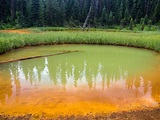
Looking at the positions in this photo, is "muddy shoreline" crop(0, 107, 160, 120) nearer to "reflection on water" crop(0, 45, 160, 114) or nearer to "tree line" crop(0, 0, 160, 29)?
"reflection on water" crop(0, 45, 160, 114)

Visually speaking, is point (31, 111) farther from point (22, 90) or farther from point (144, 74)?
point (144, 74)

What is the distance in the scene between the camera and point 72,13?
35.5 metres

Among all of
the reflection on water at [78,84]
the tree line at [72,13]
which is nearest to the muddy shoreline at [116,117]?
the reflection on water at [78,84]

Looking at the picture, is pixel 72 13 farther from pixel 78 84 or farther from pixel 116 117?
pixel 116 117

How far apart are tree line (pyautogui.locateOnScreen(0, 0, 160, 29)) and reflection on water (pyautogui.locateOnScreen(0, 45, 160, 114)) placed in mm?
20750

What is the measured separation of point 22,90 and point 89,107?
90.3 inches

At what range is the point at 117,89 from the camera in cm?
711

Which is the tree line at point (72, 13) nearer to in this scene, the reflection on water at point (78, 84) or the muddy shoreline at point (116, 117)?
the reflection on water at point (78, 84)

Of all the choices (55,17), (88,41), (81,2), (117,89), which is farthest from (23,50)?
(81,2)

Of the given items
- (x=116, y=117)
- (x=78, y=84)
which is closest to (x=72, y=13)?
(x=78, y=84)

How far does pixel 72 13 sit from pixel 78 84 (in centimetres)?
2910

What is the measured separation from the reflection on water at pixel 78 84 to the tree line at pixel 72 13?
68.1 feet

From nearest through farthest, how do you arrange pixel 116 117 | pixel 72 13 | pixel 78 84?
pixel 116 117 → pixel 78 84 → pixel 72 13

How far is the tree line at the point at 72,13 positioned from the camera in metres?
31.5
